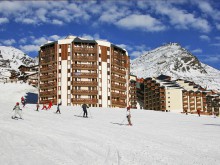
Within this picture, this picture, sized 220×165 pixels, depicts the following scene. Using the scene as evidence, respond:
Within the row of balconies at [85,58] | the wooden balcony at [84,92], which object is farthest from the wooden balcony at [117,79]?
the row of balconies at [85,58]

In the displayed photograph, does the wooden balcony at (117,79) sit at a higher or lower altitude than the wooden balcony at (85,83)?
higher

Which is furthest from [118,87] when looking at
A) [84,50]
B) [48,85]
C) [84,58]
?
[48,85]

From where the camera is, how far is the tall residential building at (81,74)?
3777 inches

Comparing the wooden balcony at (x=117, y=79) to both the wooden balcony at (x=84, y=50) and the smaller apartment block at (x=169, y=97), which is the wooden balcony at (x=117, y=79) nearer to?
the wooden balcony at (x=84, y=50)

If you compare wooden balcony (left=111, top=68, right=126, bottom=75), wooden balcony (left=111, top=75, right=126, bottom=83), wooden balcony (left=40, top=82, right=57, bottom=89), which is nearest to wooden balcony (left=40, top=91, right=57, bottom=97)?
wooden balcony (left=40, top=82, right=57, bottom=89)

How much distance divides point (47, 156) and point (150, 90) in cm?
14688

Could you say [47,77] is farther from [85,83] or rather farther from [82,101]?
[82,101]

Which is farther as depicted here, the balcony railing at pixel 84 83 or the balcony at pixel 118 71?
the balcony at pixel 118 71

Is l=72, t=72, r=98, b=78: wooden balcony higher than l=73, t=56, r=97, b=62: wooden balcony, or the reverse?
l=73, t=56, r=97, b=62: wooden balcony

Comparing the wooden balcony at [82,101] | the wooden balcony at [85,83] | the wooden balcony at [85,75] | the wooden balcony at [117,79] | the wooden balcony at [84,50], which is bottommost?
the wooden balcony at [82,101]

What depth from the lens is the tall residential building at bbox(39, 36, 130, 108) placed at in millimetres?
95938

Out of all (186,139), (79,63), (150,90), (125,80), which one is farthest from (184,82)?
(186,139)

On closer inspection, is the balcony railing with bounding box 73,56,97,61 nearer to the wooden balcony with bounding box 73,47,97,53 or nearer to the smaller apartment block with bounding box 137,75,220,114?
the wooden balcony with bounding box 73,47,97,53

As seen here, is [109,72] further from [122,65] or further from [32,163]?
[32,163]
